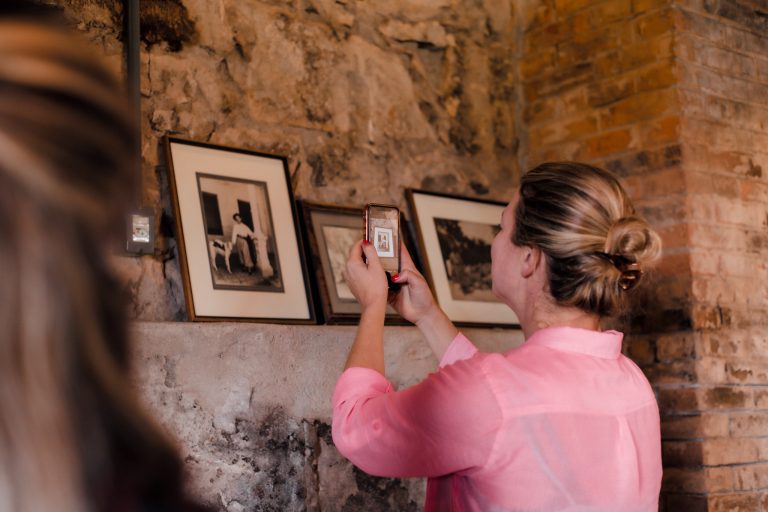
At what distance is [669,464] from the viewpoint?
2621 millimetres

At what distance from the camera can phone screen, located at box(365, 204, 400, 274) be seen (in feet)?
6.02

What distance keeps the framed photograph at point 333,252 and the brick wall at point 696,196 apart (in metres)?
0.87

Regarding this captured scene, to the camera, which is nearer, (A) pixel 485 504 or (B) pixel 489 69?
(A) pixel 485 504

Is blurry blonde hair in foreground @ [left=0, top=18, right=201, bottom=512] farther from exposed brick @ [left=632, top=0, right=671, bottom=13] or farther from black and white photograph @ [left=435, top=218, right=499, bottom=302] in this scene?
exposed brick @ [left=632, top=0, right=671, bottom=13]

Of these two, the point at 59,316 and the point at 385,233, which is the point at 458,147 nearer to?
the point at 385,233

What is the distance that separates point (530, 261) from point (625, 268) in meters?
0.17

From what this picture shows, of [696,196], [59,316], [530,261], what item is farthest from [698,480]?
[59,316]

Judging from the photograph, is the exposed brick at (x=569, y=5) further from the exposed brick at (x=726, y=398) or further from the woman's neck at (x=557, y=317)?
the woman's neck at (x=557, y=317)

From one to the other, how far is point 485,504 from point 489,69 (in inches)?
77.9

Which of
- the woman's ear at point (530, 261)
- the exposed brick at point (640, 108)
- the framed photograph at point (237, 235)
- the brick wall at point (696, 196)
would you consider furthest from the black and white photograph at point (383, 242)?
the exposed brick at point (640, 108)

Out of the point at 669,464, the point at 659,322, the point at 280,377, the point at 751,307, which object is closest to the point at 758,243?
the point at 751,307

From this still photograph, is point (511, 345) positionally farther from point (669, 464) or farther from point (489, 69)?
point (489, 69)

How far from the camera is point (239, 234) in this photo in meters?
2.25

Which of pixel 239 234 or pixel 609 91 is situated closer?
pixel 239 234
